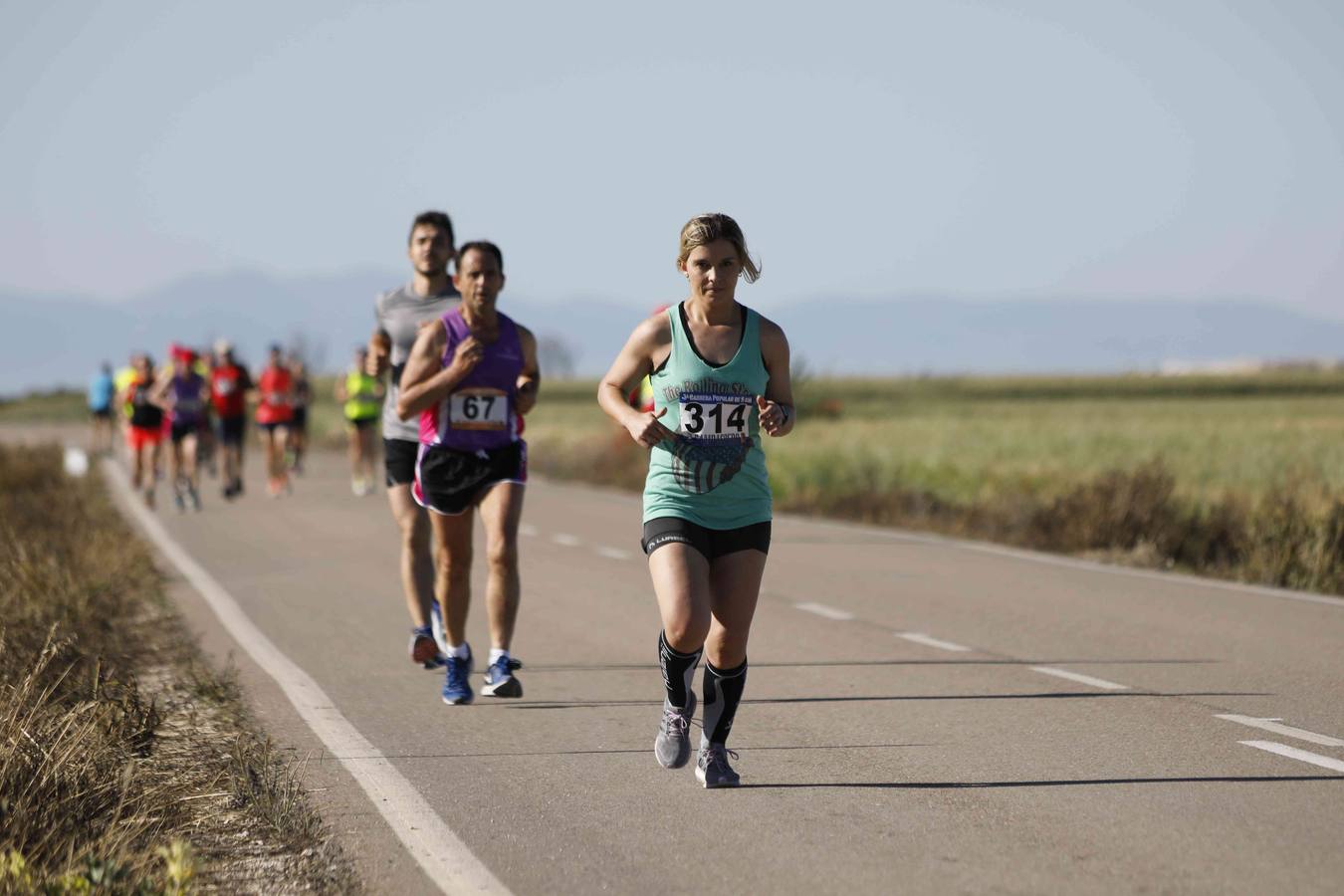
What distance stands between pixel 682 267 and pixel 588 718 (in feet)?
7.87

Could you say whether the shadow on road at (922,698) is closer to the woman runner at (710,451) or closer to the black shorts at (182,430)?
the woman runner at (710,451)

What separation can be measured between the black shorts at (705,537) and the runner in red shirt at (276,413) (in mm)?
19090

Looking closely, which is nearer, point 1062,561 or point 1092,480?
point 1062,561

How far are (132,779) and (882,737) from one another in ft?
9.74

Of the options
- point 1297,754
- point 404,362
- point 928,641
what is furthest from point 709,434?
point 928,641

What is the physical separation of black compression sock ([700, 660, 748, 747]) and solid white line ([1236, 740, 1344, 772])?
205 centimetres

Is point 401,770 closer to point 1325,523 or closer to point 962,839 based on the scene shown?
point 962,839

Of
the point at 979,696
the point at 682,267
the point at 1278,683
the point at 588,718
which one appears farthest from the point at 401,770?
the point at 1278,683

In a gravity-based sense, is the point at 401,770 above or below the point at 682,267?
below

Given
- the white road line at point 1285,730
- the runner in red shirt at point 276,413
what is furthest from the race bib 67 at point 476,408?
the runner in red shirt at point 276,413

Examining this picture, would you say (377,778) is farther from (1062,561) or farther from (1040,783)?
(1062,561)

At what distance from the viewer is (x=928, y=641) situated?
1111 centimetres

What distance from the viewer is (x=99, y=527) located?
56.5ft

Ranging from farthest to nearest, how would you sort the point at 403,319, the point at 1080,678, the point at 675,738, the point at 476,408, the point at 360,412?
the point at 360,412 → the point at 403,319 → the point at 1080,678 → the point at 476,408 → the point at 675,738
